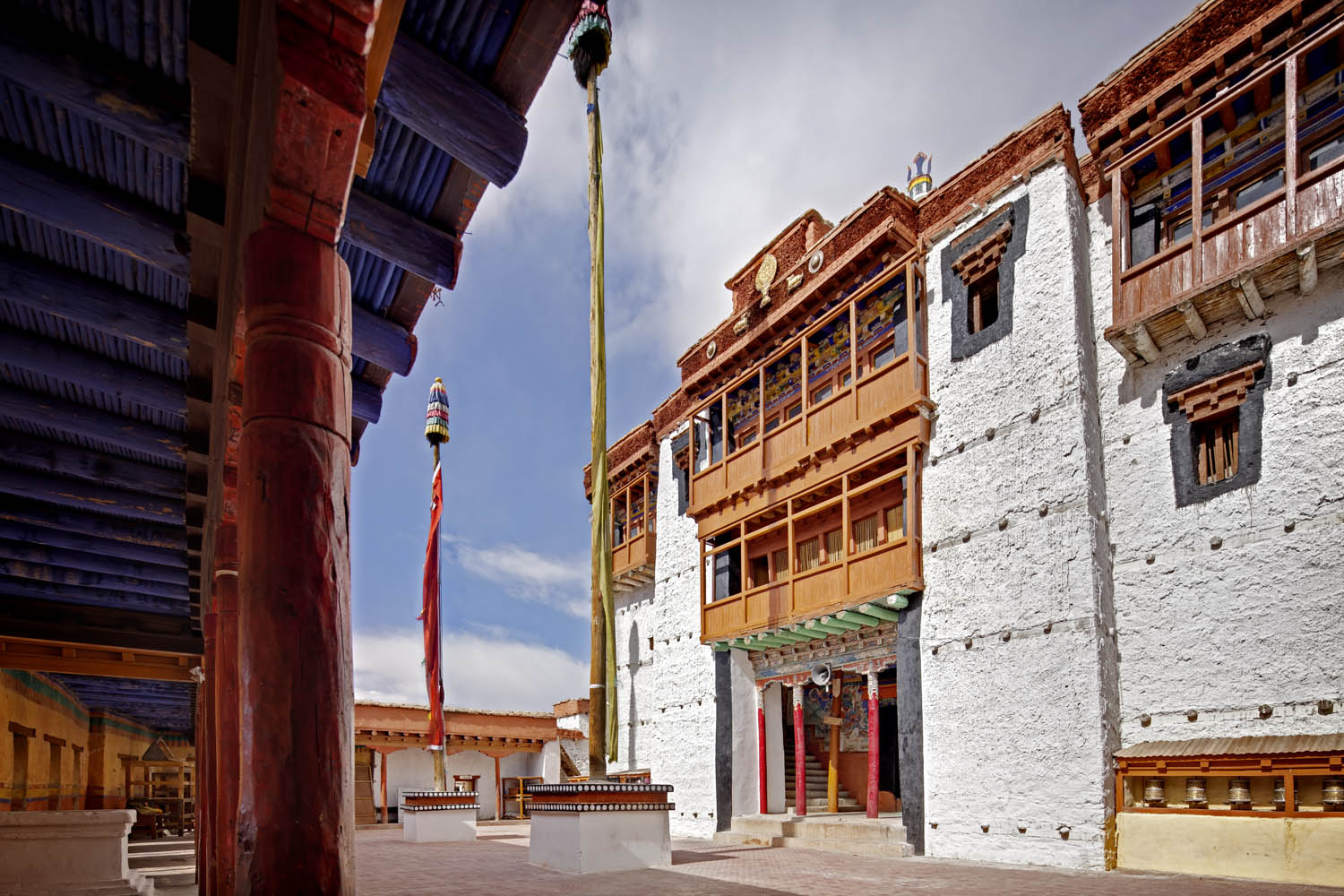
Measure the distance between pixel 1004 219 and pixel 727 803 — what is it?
11.6 metres

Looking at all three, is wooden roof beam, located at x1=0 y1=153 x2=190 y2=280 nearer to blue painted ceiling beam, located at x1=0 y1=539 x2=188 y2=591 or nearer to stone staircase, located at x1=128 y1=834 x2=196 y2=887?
blue painted ceiling beam, located at x1=0 y1=539 x2=188 y2=591

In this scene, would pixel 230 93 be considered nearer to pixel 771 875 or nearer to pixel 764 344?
pixel 771 875

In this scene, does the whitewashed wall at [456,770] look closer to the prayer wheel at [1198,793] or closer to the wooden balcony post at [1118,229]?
the prayer wheel at [1198,793]

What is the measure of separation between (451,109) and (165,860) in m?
13.6

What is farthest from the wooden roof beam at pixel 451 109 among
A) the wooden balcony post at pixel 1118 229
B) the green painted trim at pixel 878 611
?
the green painted trim at pixel 878 611

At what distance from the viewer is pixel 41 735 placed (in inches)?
529

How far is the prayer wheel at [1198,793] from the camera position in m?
8.77

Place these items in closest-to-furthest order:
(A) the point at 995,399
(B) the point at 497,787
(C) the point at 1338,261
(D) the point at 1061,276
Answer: (C) the point at 1338,261
(D) the point at 1061,276
(A) the point at 995,399
(B) the point at 497,787

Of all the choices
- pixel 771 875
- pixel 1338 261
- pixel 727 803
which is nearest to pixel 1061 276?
pixel 1338 261

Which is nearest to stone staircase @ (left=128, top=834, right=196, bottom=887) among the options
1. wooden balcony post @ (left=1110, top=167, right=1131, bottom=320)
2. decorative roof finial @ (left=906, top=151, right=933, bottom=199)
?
wooden balcony post @ (left=1110, top=167, right=1131, bottom=320)

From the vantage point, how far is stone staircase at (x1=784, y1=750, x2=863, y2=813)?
667 inches

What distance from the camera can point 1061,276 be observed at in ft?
36.7

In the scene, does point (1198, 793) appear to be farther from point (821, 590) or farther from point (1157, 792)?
point (821, 590)

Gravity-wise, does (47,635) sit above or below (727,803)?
above
